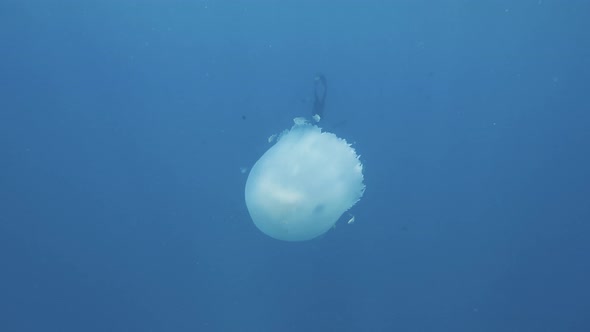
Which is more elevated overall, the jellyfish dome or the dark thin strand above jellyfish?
the dark thin strand above jellyfish

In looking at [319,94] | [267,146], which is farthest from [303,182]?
[319,94]

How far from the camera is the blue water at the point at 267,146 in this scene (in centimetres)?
412

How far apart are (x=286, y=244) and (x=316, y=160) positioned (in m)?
0.91

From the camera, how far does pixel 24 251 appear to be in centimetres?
446

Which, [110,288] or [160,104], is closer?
[160,104]

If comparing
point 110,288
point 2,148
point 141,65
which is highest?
point 141,65

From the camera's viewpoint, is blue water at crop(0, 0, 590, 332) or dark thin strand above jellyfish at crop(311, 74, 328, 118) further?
dark thin strand above jellyfish at crop(311, 74, 328, 118)

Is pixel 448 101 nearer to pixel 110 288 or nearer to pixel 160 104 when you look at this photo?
pixel 160 104

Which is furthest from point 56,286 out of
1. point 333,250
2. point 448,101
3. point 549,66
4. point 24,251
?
point 549,66

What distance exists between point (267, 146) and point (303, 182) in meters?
0.45

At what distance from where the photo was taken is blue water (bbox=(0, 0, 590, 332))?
4.12m

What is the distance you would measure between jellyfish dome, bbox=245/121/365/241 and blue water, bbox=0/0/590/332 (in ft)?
0.52

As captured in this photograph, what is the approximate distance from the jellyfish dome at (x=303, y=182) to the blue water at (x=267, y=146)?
0.16m

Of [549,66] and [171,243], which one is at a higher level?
[549,66]
